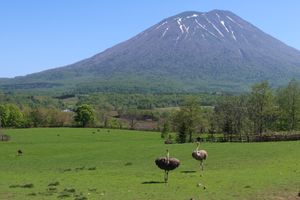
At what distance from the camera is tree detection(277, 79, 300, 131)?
81.7 m

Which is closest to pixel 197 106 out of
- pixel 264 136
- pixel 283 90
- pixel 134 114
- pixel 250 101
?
pixel 250 101

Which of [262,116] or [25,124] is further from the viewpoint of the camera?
[25,124]

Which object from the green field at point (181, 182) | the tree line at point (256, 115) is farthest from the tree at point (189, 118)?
the green field at point (181, 182)

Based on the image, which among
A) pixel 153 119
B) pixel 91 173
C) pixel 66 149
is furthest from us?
pixel 153 119

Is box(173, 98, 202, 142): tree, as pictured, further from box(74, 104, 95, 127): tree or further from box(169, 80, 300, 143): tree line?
box(74, 104, 95, 127): tree

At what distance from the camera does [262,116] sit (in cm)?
8300

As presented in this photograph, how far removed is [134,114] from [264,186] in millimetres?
134595

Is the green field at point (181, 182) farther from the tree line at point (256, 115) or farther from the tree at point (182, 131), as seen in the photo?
the tree line at point (256, 115)

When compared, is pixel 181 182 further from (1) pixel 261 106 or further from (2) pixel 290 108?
(2) pixel 290 108

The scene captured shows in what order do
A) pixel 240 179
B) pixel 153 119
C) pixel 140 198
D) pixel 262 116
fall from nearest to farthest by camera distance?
pixel 140 198 < pixel 240 179 < pixel 262 116 < pixel 153 119

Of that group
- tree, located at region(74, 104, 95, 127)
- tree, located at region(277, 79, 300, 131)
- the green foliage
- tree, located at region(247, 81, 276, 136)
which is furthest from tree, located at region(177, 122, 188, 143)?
the green foliage

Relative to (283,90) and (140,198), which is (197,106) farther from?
(140,198)

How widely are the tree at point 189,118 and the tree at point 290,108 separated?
1362 centimetres

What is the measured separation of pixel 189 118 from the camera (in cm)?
8194
